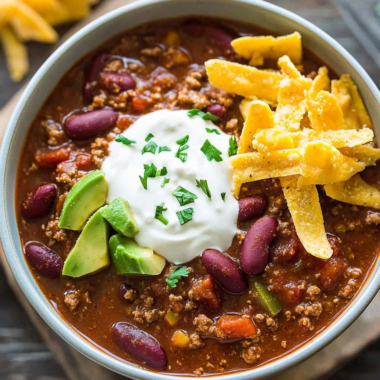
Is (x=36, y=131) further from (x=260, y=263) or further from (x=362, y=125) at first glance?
(x=362, y=125)

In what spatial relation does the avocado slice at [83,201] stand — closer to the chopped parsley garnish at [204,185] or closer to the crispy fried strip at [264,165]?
the chopped parsley garnish at [204,185]

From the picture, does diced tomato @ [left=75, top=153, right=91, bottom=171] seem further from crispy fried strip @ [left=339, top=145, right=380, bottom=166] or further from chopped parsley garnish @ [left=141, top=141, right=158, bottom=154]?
crispy fried strip @ [left=339, top=145, right=380, bottom=166]

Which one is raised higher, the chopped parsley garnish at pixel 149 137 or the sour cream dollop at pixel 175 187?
the chopped parsley garnish at pixel 149 137

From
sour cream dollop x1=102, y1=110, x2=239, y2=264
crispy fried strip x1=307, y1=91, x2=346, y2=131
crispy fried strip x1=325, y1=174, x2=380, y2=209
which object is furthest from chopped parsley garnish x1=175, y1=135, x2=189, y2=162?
crispy fried strip x1=325, y1=174, x2=380, y2=209

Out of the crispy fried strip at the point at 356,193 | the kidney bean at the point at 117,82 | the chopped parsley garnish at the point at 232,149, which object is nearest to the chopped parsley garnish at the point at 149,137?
the kidney bean at the point at 117,82

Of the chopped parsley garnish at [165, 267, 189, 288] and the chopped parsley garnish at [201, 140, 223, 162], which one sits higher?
the chopped parsley garnish at [201, 140, 223, 162]

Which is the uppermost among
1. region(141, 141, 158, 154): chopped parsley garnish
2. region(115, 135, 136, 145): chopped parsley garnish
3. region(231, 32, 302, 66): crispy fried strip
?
region(231, 32, 302, 66): crispy fried strip

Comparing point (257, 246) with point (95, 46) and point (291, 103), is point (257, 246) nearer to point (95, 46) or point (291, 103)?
point (291, 103)
